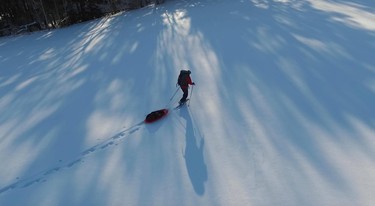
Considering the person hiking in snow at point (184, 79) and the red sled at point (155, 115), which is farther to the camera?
the person hiking in snow at point (184, 79)

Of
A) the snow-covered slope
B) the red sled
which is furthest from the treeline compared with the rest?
the red sled

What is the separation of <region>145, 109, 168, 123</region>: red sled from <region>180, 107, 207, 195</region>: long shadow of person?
67 cm

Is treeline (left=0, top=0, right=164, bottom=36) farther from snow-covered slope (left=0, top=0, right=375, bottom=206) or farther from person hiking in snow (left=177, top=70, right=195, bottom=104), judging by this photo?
person hiking in snow (left=177, top=70, right=195, bottom=104)

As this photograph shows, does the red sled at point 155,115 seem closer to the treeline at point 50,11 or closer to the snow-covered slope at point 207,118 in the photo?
the snow-covered slope at point 207,118

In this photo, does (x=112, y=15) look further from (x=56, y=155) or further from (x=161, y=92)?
(x=56, y=155)

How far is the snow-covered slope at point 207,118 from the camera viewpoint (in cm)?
516

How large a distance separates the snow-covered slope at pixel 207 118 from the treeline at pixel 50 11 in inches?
230

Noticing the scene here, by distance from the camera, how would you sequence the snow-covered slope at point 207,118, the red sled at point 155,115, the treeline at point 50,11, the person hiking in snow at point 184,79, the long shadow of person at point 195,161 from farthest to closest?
the treeline at point 50,11
the person hiking in snow at point 184,79
the red sled at point 155,115
the long shadow of person at point 195,161
the snow-covered slope at point 207,118

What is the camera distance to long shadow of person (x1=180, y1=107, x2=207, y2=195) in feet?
17.2

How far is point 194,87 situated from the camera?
8.30 m

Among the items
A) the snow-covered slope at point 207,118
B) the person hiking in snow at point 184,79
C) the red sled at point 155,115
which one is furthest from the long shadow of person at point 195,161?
the person hiking in snow at point 184,79

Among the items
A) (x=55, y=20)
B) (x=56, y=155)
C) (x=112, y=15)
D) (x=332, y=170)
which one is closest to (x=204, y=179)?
(x=332, y=170)

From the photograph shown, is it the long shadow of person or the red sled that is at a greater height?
the red sled

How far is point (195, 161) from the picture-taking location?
5.73m
